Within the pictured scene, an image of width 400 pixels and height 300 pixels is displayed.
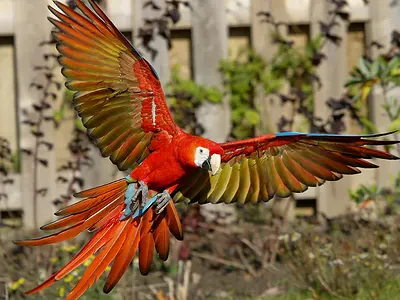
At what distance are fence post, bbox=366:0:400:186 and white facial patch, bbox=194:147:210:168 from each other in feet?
11.5

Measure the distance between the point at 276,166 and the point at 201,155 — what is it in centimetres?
56

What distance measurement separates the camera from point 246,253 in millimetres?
5191

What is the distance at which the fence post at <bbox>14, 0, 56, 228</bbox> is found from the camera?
543 centimetres

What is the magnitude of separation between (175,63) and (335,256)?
218 cm

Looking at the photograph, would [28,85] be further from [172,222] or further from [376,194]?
[172,222]

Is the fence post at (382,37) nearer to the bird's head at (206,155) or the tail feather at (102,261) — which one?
the tail feather at (102,261)

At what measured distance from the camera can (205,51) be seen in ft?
18.4

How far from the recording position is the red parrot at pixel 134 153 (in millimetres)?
2566

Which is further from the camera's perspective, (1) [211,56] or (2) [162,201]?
(1) [211,56]

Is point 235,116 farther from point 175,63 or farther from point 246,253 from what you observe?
point 246,253

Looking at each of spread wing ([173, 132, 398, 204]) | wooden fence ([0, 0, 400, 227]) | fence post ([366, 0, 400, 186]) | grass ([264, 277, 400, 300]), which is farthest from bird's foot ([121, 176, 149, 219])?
fence post ([366, 0, 400, 186])

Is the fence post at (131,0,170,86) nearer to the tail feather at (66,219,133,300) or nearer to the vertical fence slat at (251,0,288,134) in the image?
the vertical fence slat at (251,0,288,134)

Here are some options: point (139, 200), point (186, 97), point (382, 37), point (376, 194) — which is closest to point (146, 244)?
point (139, 200)

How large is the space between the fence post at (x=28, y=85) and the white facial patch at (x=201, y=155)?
3229 millimetres
